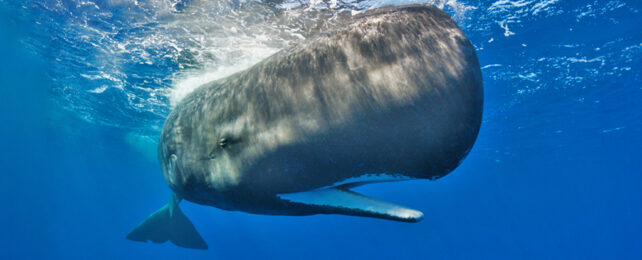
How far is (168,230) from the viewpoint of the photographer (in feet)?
27.0

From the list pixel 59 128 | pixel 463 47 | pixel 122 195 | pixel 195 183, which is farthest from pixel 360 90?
pixel 122 195

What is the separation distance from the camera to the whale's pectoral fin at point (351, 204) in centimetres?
181

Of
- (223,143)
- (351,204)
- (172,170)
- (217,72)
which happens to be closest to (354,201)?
(351,204)

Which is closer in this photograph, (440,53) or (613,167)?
(440,53)

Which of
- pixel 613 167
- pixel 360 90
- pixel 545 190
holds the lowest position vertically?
pixel 545 190

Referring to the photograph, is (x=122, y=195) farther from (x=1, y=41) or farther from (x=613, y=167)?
(x=613, y=167)

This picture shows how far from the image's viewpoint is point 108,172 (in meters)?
51.3

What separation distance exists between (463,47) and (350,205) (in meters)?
1.16

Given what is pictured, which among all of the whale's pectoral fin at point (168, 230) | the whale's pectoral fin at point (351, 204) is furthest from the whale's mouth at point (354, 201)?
the whale's pectoral fin at point (168, 230)

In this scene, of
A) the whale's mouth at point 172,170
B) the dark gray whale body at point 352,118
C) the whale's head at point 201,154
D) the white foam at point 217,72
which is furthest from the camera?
the white foam at point 217,72

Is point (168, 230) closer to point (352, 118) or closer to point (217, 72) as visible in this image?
point (217, 72)

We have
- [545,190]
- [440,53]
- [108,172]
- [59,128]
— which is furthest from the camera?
[545,190]

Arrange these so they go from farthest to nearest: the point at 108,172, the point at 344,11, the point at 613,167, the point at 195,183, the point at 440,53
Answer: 1. the point at 108,172
2. the point at 613,167
3. the point at 344,11
4. the point at 195,183
5. the point at 440,53

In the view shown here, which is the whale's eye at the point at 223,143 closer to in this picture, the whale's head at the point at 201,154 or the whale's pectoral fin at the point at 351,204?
the whale's head at the point at 201,154
